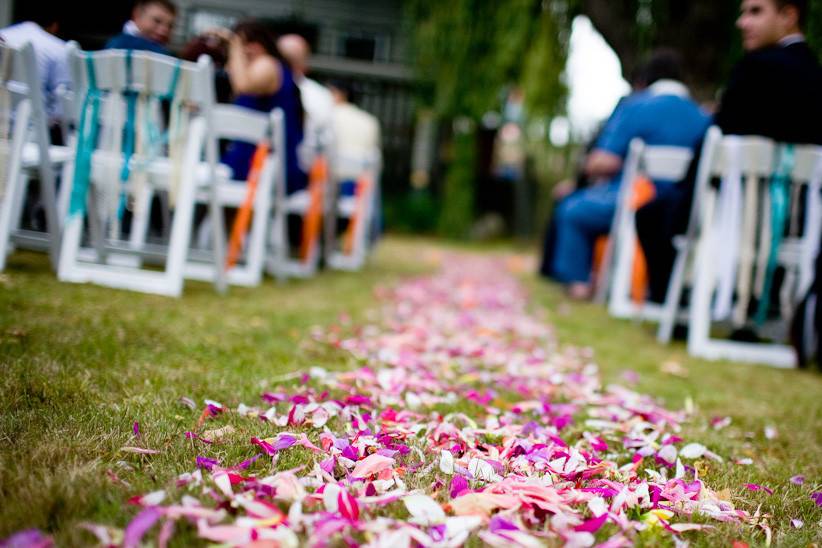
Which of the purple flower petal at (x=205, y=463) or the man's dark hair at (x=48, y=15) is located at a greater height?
the man's dark hair at (x=48, y=15)

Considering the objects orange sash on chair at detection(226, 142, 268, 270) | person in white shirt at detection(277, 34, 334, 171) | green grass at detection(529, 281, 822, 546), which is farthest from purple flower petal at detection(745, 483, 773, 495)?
person in white shirt at detection(277, 34, 334, 171)

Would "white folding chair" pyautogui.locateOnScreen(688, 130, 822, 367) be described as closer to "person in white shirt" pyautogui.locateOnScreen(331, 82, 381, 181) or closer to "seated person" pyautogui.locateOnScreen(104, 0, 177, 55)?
"seated person" pyautogui.locateOnScreen(104, 0, 177, 55)

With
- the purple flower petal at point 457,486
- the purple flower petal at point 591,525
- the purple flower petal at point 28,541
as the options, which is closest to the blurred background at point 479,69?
the purple flower petal at point 28,541

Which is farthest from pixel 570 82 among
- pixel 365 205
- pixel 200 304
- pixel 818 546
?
pixel 818 546

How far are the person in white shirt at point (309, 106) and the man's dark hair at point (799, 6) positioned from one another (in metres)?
3.22

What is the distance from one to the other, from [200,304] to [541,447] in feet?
7.64

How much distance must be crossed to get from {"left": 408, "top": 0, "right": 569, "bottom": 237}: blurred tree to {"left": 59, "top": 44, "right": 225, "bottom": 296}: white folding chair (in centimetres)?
640

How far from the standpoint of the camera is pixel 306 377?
2459 mm

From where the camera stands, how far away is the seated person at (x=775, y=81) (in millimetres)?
3656

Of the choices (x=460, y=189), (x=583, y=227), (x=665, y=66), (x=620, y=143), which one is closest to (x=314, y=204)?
(x=583, y=227)

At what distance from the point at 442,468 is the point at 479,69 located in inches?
413

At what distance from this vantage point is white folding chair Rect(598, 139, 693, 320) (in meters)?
4.66

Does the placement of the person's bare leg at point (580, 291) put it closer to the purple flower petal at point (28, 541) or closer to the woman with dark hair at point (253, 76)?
the woman with dark hair at point (253, 76)

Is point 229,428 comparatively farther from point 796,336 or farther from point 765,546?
point 796,336
